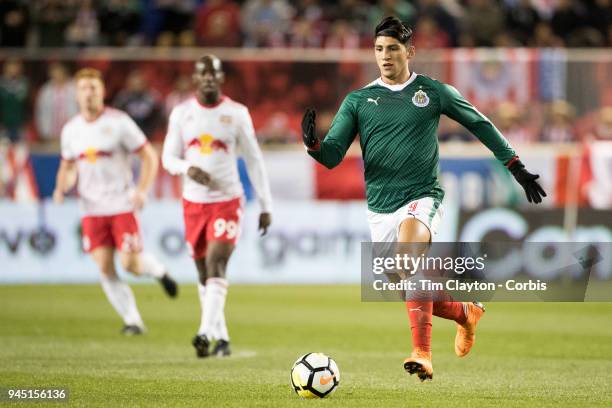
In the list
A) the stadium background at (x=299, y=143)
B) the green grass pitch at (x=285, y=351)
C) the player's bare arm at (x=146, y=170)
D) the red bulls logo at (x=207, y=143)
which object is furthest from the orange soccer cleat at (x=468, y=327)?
the player's bare arm at (x=146, y=170)

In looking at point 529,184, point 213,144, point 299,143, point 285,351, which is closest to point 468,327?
point 529,184

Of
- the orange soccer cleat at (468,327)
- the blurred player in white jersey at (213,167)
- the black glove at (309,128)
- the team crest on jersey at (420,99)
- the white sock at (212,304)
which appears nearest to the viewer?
the black glove at (309,128)

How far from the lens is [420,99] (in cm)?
902

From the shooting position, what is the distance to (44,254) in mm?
19141

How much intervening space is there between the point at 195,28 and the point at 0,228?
5537mm

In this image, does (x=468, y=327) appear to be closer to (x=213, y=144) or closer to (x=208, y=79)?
(x=213, y=144)

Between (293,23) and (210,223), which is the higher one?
(293,23)

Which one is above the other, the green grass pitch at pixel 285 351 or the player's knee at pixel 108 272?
the player's knee at pixel 108 272

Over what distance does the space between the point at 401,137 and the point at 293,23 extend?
13348 millimetres

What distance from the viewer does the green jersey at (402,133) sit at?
8.98m

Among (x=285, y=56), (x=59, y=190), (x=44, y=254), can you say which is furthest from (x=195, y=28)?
(x=59, y=190)

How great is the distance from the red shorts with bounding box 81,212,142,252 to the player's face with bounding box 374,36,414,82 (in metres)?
5.01

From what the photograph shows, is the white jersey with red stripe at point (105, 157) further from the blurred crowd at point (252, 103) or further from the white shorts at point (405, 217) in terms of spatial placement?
the blurred crowd at point (252, 103)

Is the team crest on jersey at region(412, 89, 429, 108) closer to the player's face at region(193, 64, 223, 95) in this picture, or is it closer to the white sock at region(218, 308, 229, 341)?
the player's face at region(193, 64, 223, 95)
